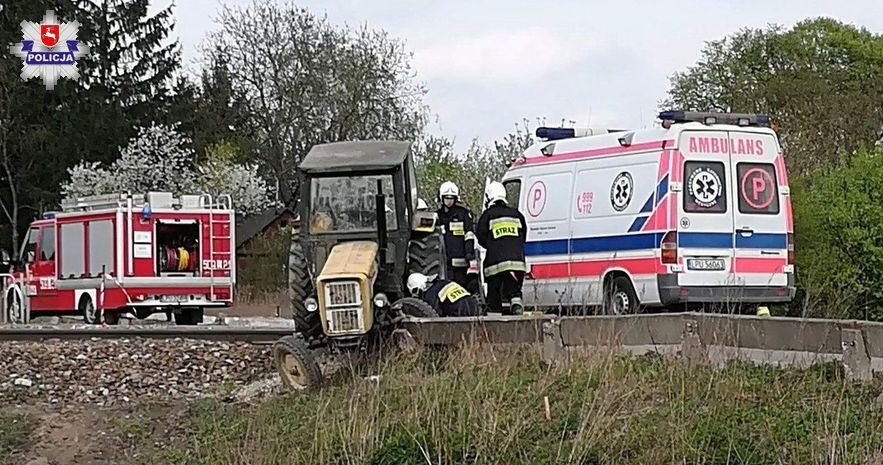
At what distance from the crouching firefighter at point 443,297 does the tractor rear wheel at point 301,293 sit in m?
0.98

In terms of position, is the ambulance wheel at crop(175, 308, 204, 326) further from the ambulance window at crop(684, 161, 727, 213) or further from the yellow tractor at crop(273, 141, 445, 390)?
the ambulance window at crop(684, 161, 727, 213)

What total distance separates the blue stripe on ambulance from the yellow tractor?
2826mm

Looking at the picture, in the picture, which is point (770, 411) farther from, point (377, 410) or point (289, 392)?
point (289, 392)

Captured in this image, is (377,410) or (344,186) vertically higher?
(344,186)

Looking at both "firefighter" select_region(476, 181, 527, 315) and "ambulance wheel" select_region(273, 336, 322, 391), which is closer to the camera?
"ambulance wheel" select_region(273, 336, 322, 391)

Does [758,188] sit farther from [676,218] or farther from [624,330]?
[624,330]

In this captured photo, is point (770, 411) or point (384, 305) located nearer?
point (770, 411)

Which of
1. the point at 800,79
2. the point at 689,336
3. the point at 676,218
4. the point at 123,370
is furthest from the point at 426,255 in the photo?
the point at 800,79

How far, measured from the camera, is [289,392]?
11.1 meters

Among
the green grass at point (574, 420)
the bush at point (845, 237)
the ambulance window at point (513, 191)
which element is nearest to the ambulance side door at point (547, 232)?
the ambulance window at point (513, 191)

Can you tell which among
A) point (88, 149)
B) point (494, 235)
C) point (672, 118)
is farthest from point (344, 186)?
point (88, 149)

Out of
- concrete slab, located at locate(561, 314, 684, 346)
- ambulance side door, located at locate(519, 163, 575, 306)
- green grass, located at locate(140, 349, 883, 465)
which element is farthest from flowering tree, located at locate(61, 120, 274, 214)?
green grass, located at locate(140, 349, 883, 465)

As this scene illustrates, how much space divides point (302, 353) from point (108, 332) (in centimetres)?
778

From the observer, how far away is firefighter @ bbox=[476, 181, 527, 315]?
14.1 metres
